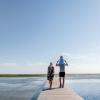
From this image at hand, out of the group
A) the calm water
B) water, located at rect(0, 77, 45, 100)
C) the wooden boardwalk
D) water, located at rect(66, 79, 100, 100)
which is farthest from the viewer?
water, located at rect(66, 79, 100, 100)

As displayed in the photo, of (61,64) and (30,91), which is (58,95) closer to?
(61,64)

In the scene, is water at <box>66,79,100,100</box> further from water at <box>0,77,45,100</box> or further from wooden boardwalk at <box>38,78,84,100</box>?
water at <box>0,77,45,100</box>

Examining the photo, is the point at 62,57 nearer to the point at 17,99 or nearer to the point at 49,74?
the point at 49,74

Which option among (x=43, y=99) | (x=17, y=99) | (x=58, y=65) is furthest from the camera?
(x=58, y=65)

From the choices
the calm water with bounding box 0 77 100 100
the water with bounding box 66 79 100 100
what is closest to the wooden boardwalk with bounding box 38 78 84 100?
the calm water with bounding box 0 77 100 100

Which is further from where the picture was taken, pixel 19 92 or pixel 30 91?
pixel 30 91

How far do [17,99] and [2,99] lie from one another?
95 centimetres

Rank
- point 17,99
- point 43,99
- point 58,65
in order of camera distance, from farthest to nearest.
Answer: point 58,65 < point 17,99 < point 43,99

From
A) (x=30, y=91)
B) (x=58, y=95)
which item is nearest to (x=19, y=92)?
(x=30, y=91)

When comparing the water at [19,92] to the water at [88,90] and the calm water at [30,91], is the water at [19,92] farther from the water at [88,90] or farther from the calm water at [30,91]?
the water at [88,90]

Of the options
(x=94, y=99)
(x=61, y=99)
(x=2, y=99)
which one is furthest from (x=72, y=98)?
(x=2, y=99)

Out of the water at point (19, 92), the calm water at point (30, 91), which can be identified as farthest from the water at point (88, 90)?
the water at point (19, 92)

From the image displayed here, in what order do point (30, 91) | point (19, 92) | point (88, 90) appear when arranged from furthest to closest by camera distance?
point (88, 90) < point (30, 91) < point (19, 92)

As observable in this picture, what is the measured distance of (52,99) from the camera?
51.8 ft
